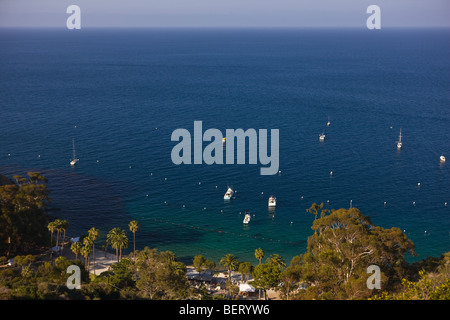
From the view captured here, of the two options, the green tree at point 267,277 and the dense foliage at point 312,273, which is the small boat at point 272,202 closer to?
the dense foliage at point 312,273

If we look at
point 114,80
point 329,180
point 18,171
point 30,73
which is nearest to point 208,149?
point 329,180

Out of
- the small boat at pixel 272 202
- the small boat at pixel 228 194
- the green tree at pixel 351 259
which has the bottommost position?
the small boat at pixel 272 202

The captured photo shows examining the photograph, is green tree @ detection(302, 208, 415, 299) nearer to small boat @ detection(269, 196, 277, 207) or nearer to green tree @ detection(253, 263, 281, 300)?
green tree @ detection(253, 263, 281, 300)

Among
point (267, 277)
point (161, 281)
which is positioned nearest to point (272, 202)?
point (267, 277)

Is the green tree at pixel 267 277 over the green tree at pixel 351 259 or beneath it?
beneath

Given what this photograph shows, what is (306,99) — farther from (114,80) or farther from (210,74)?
(114,80)

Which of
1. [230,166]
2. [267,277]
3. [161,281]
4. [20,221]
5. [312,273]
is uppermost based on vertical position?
[230,166]

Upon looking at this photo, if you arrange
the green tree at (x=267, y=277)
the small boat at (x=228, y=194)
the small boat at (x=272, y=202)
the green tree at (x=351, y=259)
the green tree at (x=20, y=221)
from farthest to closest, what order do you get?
the small boat at (x=228, y=194), the small boat at (x=272, y=202), the green tree at (x=20, y=221), the green tree at (x=267, y=277), the green tree at (x=351, y=259)

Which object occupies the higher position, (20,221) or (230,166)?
(230,166)

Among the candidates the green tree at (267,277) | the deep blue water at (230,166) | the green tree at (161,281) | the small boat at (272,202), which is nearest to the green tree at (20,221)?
the deep blue water at (230,166)

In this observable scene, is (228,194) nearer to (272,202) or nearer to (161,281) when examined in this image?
(272,202)

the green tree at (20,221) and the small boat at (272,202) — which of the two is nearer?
the green tree at (20,221)
